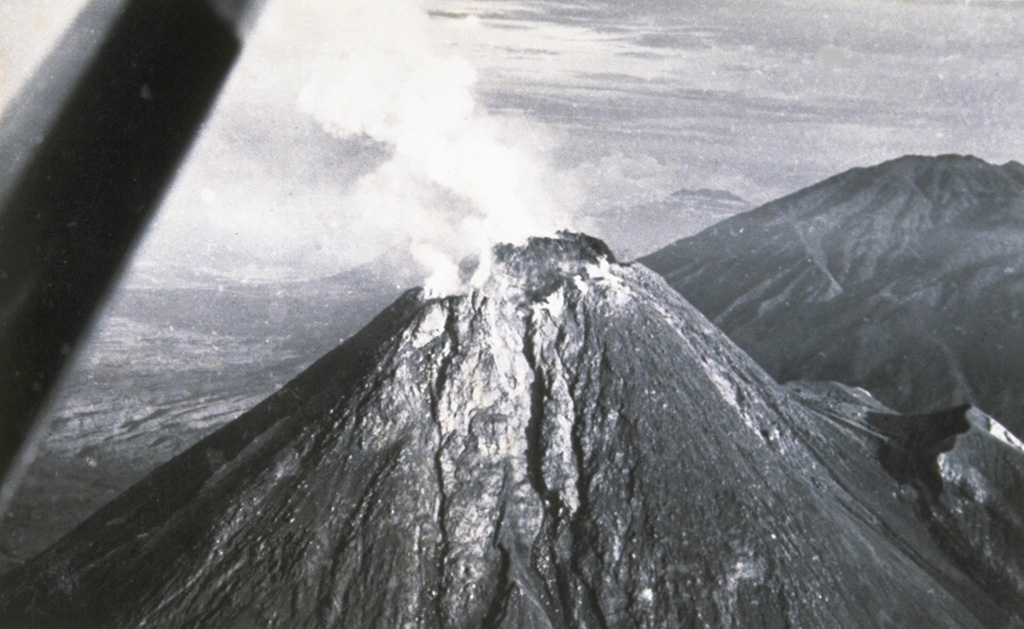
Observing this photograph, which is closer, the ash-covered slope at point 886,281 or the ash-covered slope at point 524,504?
the ash-covered slope at point 524,504

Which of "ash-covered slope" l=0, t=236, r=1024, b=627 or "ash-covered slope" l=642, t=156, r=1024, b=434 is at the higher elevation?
"ash-covered slope" l=0, t=236, r=1024, b=627

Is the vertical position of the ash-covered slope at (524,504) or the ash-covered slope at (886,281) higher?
the ash-covered slope at (524,504)

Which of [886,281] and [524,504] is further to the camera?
[886,281]

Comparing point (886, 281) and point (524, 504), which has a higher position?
point (524, 504)

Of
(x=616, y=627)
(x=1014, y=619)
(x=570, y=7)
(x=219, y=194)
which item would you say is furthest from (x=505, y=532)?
(x=219, y=194)

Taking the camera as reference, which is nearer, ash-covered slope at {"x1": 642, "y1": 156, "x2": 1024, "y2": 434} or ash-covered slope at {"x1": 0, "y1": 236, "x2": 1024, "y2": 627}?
ash-covered slope at {"x1": 0, "y1": 236, "x2": 1024, "y2": 627}
